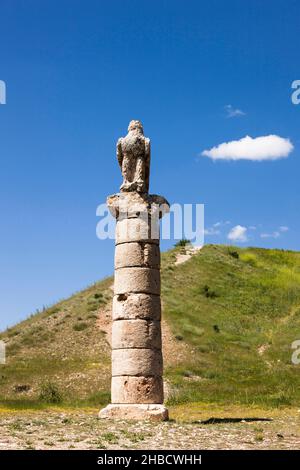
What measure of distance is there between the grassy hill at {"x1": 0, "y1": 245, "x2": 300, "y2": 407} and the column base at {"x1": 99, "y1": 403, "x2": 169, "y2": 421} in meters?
7.47

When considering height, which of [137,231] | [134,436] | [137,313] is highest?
[137,231]

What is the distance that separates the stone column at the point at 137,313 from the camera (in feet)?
48.9

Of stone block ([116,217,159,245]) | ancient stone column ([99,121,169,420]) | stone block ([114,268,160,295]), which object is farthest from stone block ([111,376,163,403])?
stone block ([116,217,159,245])

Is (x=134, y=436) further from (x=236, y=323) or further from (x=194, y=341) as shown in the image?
(x=236, y=323)

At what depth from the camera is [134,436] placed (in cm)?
1119

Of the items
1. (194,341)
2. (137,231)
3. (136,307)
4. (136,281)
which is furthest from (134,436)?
(194,341)

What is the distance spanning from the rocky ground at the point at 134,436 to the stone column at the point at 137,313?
4.09ft

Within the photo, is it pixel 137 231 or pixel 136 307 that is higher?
pixel 137 231

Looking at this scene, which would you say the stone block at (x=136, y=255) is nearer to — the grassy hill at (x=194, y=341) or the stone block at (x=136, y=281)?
the stone block at (x=136, y=281)

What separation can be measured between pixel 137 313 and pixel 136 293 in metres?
0.53

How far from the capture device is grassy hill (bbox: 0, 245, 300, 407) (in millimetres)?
25234

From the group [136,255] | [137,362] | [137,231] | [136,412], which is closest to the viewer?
[136,412]

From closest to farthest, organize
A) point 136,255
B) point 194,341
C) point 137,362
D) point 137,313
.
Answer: point 137,362 → point 137,313 → point 136,255 → point 194,341
